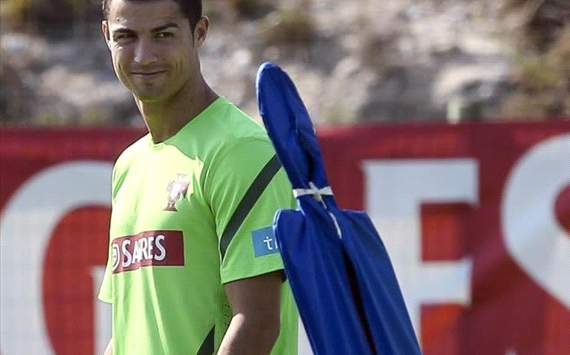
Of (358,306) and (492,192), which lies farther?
(492,192)

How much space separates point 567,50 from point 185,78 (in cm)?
634

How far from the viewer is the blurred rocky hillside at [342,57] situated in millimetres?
9047

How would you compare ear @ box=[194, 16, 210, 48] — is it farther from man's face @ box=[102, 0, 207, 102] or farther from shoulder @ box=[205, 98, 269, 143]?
shoulder @ box=[205, 98, 269, 143]

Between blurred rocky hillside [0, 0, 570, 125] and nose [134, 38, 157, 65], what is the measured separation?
570cm

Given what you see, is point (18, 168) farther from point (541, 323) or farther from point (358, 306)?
point (358, 306)

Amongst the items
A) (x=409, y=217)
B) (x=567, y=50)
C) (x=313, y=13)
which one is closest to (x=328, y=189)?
(x=409, y=217)

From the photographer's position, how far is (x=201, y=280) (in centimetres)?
303

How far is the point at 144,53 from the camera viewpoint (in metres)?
3.07

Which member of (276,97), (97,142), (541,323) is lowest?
(541,323)

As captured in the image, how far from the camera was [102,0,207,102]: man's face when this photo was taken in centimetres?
307

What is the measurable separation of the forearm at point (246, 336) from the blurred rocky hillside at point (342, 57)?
19.1ft

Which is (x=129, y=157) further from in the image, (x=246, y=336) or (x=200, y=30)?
(x=246, y=336)

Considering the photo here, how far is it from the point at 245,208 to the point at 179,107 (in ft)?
1.08

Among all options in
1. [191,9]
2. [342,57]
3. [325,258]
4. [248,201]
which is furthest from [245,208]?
[342,57]
